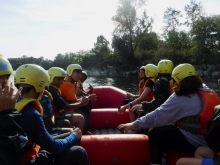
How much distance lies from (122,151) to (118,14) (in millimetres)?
31759

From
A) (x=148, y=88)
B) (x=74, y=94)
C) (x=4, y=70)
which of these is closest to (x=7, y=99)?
(x=4, y=70)

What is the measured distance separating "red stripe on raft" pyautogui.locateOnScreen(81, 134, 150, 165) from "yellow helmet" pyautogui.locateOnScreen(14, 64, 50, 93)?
1.01 meters

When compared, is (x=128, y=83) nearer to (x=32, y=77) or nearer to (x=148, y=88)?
(x=148, y=88)

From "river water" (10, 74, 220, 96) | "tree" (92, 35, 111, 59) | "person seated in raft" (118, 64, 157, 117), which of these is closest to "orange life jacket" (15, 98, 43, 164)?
"person seated in raft" (118, 64, 157, 117)

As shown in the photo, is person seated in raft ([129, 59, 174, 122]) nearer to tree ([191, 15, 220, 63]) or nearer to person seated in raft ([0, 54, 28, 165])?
person seated in raft ([0, 54, 28, 165])

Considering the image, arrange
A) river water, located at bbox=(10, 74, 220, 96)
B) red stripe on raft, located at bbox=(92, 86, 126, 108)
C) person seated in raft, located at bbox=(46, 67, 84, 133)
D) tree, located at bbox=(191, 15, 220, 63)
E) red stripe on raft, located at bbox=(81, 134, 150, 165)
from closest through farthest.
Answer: red stripe on raft, located at bbox=(81, 134, 150, 165), person seated in raft, located at bbox=(46, 67, 84, 133), red stripe on raft, located at bbox=(92, 86, 126, 108), river water, located at bbox=(10, 74, 220, 96), tree, located at bbox=(191, 15, 220, 63)

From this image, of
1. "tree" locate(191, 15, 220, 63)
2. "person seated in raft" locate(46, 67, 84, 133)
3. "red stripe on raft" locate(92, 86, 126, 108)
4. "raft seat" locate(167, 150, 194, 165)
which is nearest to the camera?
"raft seat" locate(167, 150, 194, 165)

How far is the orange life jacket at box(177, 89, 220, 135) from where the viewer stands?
7.63ft

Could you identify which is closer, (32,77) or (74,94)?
(32,77)

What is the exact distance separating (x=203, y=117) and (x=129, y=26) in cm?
3218

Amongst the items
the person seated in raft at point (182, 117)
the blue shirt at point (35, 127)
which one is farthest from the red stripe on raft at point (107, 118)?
the blue shirt at point (35, 127)

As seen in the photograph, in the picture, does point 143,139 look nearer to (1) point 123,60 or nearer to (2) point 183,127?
(2) point 183,127

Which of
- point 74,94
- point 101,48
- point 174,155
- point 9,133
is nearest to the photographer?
point 9,133

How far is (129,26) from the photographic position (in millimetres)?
33312
